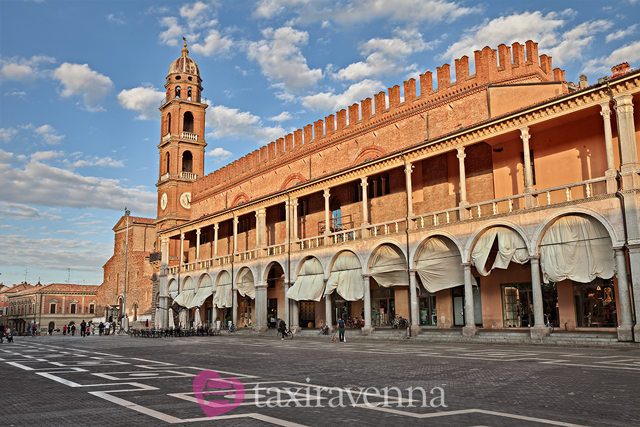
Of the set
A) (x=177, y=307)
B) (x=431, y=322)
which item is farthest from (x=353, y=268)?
(x=177, y=307)

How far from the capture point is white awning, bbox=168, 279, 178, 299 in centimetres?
4647

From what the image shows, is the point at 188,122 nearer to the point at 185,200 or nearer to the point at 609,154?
the point at 185,200

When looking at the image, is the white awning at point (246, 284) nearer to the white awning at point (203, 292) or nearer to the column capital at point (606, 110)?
the white awning at point (203, 292)

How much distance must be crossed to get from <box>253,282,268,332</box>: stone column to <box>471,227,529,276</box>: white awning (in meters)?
16.9

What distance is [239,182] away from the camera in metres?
46.2

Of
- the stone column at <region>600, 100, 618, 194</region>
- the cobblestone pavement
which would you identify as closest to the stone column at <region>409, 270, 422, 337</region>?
the stone column at <region>600, 100, 618, 194</region>

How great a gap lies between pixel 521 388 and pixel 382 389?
2.29 meters

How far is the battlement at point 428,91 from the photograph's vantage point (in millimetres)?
26234

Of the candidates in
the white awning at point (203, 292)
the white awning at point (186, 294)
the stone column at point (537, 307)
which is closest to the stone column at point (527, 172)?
the stone column at point (537, 307)

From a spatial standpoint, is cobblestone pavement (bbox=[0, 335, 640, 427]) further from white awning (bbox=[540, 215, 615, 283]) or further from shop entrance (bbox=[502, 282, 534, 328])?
shop entrance (bbox=[502, 282, 534, 328])

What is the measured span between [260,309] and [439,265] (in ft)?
49.6

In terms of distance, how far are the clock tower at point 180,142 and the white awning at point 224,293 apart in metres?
15.0

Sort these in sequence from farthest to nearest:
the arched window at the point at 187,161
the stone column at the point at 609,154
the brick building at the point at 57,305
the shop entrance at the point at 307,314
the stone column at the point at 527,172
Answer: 1. the brick building at the point at 57,305
2. the arched window at the point at 187,161
3. the shop entrance at the point at 307,314
4. the stone column at the point at 527,172
5. the stone column at the point at 609,154

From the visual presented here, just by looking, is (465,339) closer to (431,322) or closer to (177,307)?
(431,322)
